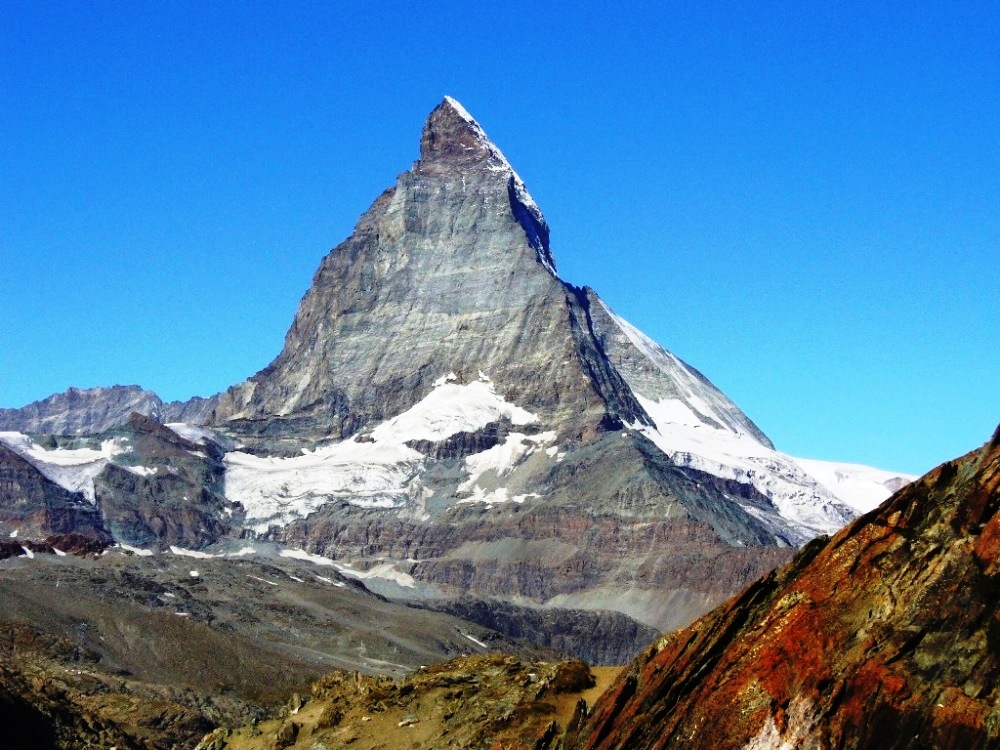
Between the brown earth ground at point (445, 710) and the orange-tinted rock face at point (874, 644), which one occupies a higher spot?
the orange-tinted rock face at point (874, 644)

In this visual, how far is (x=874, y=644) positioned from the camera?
18438 millimetres

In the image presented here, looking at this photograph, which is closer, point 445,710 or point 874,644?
point 874,644

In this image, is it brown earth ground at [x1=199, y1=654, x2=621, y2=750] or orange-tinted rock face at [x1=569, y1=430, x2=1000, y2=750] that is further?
brown earth ground at [x1=199, y1=654, x2=621, y2=750]

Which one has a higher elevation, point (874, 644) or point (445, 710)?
point (874, 644)

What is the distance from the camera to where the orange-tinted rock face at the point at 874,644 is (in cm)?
1755

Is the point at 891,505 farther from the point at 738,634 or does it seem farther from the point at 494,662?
the point at 494,662

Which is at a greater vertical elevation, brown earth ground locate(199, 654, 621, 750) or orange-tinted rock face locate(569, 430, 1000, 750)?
orange-tinted rock face locate(569, 430, 1000, 750)

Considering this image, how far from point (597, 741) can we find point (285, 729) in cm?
1638

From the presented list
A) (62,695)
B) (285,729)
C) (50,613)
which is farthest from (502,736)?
(50,613)

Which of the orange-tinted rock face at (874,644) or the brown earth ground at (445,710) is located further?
the brown earth ground at (445,710)

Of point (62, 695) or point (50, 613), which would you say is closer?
point (62, 695)

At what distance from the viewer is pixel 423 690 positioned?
36344mm

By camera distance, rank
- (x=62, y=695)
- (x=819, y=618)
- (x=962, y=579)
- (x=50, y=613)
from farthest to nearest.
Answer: (x=50, y=613), (x=62, y=695), (x=819, y=618), (x=962, y=579)

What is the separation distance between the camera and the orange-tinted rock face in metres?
17.5
